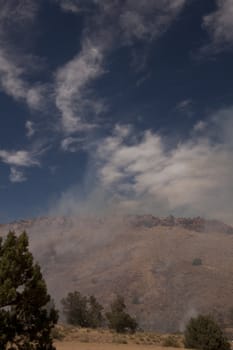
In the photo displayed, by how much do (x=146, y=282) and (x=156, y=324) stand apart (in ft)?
116

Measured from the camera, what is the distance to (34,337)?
683 inches

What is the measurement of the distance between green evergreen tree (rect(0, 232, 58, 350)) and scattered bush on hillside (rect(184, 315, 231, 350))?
19901mm

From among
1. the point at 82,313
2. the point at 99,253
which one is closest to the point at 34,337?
the point at 82,313

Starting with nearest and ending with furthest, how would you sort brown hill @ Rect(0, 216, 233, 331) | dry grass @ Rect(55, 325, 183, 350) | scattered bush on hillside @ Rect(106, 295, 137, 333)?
dry grass @ Rect(55, 325, 183, 350)
scattered bush on hillside @ Rect(106, 295, 137, 333)
brown hill @ Rect(0, 216, 233, 331)

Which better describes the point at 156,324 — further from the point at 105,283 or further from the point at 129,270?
the point at 129,270

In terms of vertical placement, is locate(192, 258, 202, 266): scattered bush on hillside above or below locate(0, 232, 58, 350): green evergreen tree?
above

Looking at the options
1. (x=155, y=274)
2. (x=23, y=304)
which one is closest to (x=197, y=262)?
(x=155, y=274)

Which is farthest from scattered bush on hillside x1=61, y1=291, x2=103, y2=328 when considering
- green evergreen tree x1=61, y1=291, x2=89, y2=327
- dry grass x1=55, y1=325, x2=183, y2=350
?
dry grass x1=55, y1=325, x2=183, y2=350

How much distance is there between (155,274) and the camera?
14188cm

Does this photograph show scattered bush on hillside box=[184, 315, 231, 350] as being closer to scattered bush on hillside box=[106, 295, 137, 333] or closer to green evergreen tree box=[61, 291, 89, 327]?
scattered bush on hillside box=[106, 295, 137, 333]

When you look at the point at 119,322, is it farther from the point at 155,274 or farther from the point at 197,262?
the point at 197,262

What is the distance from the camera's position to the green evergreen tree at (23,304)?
56.0 ft

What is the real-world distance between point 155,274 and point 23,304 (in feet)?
425

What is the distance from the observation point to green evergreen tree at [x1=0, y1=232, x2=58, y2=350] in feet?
56.0
